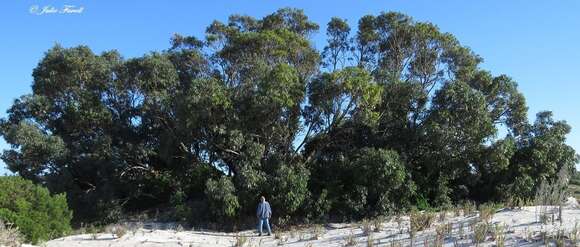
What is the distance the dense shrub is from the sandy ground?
2.90ft

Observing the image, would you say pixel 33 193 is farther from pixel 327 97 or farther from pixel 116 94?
pixel 327 97

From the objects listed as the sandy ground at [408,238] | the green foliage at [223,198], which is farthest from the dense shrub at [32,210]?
the green foliage at [223,198]

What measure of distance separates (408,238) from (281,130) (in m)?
10.4

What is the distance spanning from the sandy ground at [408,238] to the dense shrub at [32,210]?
0.88 m

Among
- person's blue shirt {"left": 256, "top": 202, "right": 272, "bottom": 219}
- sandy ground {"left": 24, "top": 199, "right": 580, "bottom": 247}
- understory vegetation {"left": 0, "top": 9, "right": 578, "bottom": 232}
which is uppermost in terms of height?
understory vegetation {"left": 0, "top": 9, "right": 578, "bottom": 232}

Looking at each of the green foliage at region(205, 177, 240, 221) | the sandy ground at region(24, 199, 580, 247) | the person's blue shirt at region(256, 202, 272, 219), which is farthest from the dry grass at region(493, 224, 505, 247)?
the green foliage at region(205, 177, 240, 221)

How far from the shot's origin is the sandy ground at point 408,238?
11.4 metres

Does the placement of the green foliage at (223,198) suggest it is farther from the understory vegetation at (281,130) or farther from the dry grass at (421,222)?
the dry grass at (421,222)

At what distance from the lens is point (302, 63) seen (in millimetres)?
24672

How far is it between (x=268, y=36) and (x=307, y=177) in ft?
18.8

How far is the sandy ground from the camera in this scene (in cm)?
1138

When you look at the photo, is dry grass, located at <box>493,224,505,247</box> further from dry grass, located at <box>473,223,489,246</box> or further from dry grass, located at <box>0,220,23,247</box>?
dry grass, located at <box>0,220,23,247</box>

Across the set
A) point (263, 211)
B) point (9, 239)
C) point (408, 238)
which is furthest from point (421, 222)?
point (9, 239)

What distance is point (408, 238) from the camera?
44.7 ft
